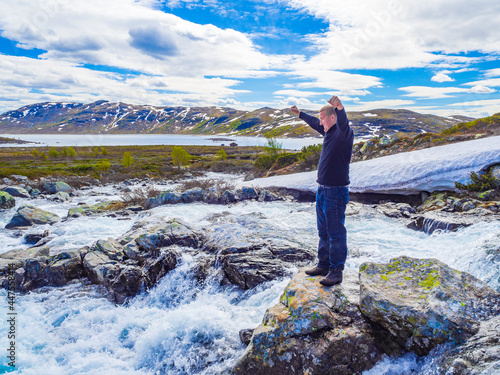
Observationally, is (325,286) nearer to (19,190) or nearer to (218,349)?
(218,349)

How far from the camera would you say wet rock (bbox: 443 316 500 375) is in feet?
11.5

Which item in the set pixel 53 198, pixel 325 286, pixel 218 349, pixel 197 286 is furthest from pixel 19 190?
pixel 325 286

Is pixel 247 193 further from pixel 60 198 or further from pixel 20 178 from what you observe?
pixel 20 178

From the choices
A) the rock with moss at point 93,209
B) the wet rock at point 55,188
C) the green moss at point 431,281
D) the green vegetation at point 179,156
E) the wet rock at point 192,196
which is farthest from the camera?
the green vegetation at point 179,156

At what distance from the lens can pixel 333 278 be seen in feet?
19.3

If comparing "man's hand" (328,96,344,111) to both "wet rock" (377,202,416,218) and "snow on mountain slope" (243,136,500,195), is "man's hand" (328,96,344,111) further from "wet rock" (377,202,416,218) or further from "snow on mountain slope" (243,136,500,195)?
"snow on mountain slope" (243,136,500,195)

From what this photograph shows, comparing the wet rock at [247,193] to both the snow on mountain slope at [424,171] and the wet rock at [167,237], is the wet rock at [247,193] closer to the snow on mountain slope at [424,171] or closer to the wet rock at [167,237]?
the snow on mountain slope at [424,171]

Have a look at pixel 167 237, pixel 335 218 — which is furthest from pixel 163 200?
pixel 335 218

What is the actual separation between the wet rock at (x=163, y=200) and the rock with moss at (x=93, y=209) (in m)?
2.69

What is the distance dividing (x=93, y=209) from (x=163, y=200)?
17.0ft

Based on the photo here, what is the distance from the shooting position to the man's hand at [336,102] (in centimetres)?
524

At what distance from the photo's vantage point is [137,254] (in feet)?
36.4

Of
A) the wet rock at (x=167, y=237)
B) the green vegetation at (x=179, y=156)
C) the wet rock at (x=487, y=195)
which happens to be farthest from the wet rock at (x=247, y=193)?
the green vegetation at (x=179, y=156)

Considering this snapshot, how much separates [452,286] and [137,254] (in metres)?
10.3
